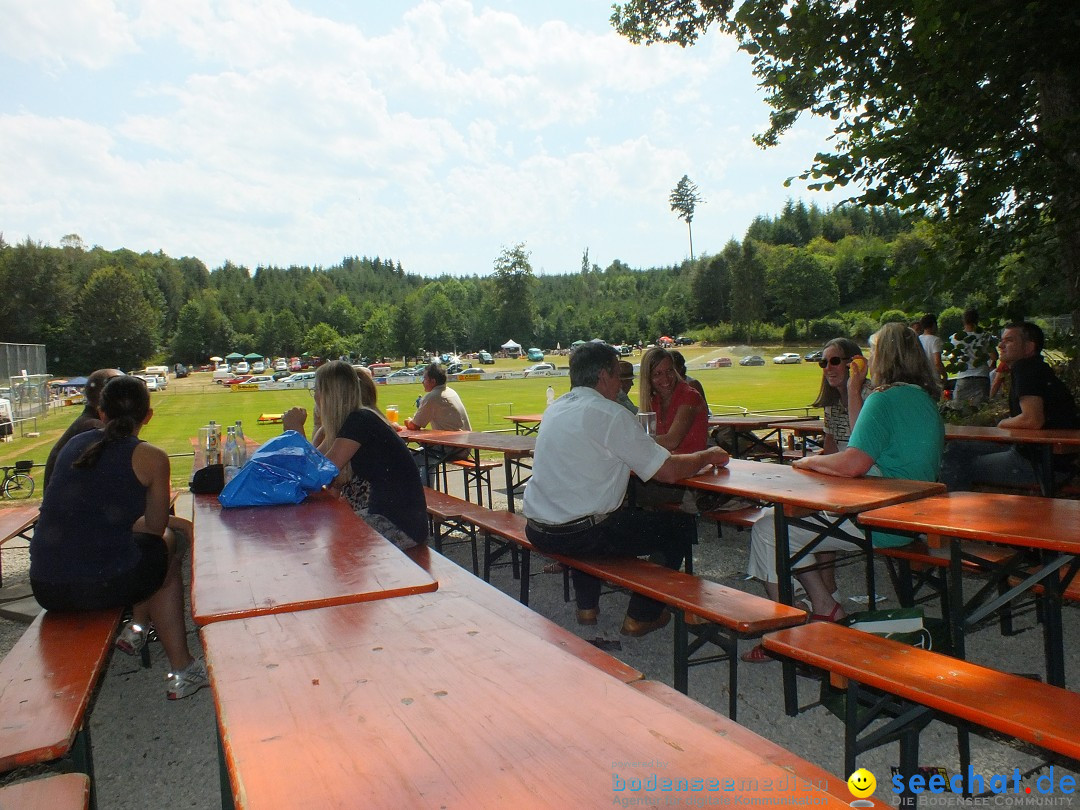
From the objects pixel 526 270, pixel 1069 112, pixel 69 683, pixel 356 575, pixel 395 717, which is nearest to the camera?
pixel 395 717

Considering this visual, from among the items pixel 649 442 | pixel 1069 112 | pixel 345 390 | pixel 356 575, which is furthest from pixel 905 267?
pixel 356 575

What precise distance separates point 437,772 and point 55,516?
254 cm

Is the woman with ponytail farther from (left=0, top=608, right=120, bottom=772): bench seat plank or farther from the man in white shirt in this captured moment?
the man in white shirt

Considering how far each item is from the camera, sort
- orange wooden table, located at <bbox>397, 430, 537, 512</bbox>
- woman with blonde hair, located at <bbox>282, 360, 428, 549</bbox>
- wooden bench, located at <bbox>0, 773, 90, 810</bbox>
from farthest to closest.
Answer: orange wooden table, located at <bbox>397, 430, 537, 512</bbox>
woman with blonde hair, located at <bbox>282, 360, 428, 549</bbox>
wooden bench, located at <bbox>0, 773, 90, 810</bbox>

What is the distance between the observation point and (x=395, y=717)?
1187mm

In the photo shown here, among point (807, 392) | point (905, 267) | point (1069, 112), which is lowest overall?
point (807, 392)

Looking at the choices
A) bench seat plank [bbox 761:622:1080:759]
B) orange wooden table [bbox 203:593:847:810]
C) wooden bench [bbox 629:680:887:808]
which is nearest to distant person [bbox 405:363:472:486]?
bench seat plank [bbox 761:622:1080:759]

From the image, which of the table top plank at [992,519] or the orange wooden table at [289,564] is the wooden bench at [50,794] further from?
the table top plank at [992,519]

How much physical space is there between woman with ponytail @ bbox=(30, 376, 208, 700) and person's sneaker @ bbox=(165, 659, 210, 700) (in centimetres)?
44

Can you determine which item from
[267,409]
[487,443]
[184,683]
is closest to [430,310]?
[267,409]

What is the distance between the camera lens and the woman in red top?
14.9 feet

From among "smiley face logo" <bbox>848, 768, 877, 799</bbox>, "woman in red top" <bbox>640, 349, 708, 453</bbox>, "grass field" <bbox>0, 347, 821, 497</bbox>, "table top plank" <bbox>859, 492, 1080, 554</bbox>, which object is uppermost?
"woman in red top" <bbox>640, 349, 708, 453</bbox>

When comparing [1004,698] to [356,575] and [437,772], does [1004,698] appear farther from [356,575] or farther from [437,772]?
[356,575]

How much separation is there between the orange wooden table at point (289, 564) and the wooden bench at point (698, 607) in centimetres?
109
